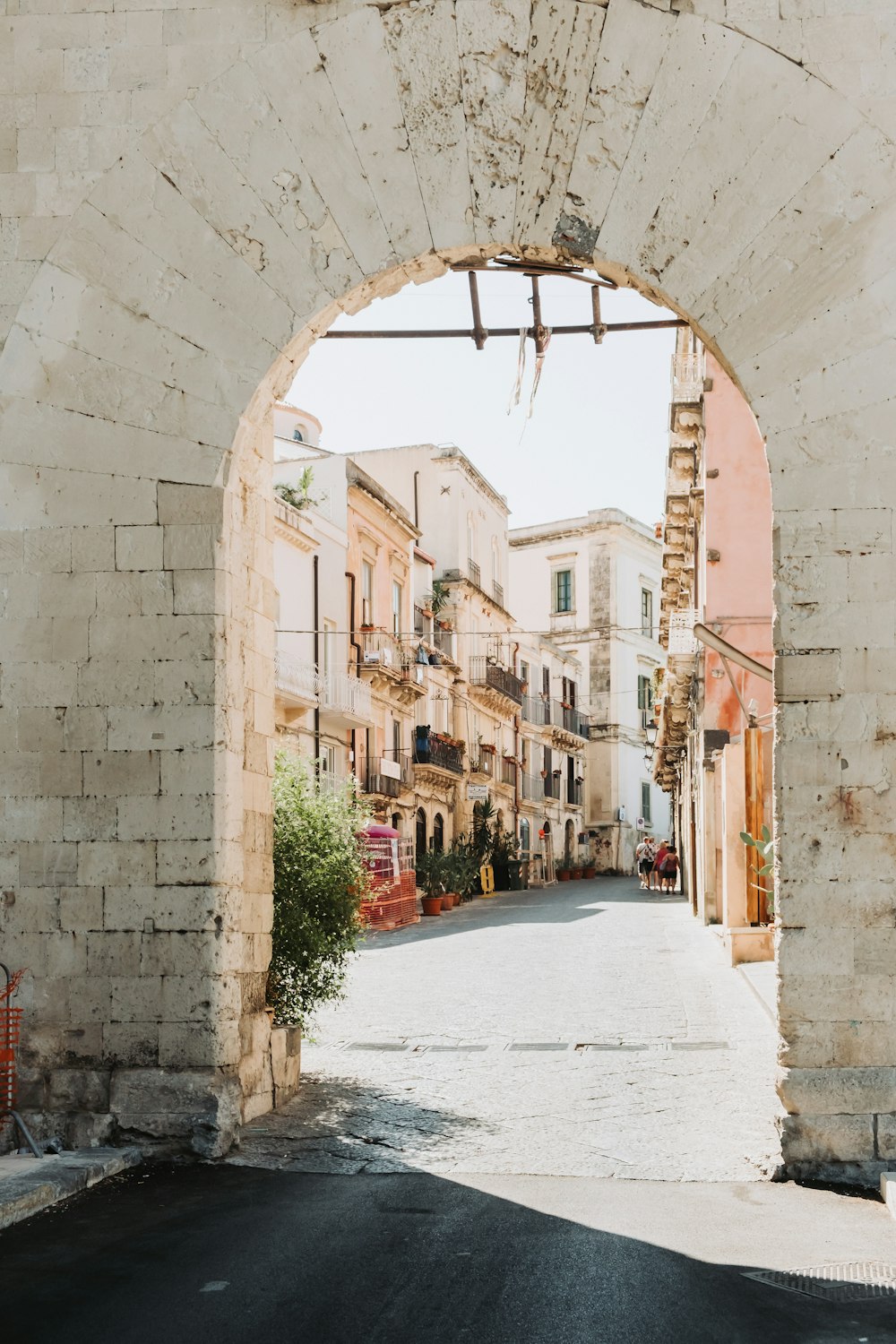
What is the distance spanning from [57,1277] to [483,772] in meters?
36.6

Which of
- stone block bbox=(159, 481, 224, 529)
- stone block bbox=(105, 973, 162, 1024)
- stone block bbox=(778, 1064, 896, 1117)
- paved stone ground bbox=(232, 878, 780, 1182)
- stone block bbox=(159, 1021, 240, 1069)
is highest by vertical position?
stone block bbox=(159, 481, 224, 529)

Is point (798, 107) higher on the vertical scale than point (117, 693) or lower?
higher

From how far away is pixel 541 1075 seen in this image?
8539 millimetres

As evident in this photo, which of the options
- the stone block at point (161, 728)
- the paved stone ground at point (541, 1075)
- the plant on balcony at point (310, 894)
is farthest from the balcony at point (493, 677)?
the stone block at point (161, 728)

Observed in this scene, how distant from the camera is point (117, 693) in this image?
7.02m

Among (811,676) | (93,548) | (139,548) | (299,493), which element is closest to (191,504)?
(139,548)

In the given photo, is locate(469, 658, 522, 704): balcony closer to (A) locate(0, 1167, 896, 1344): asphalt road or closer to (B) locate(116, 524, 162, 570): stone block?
(B) locate(116, 524, 162, 570): stone block

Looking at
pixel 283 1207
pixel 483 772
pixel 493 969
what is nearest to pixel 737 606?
pixel 493 969

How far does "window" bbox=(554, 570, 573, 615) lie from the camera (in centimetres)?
5341

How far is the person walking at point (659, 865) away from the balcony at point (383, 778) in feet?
20.5

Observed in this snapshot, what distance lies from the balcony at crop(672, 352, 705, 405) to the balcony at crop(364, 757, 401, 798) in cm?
1220

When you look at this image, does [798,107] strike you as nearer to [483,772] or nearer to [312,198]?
[312,198]

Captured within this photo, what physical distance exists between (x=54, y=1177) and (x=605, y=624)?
1857 inches

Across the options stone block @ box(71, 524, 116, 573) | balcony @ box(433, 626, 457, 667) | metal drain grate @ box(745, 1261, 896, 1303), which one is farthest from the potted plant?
metal drain grate @ box(745, 1261, 896, 1303)
